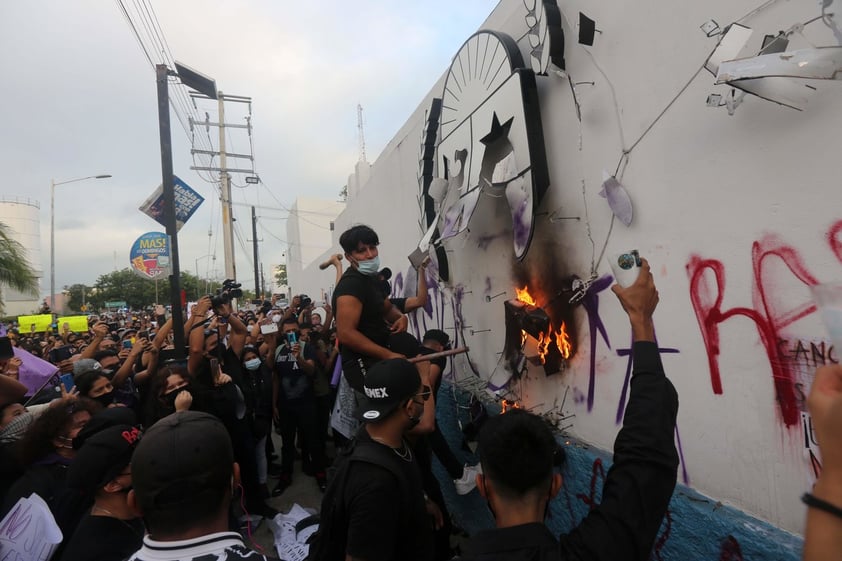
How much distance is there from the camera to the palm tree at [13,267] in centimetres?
1573

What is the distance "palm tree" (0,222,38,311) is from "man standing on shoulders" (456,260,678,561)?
2027cm

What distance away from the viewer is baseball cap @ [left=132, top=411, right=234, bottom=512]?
1.27 meters

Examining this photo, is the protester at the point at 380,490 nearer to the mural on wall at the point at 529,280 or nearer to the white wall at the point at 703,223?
the mural on wall at the point at 529,280

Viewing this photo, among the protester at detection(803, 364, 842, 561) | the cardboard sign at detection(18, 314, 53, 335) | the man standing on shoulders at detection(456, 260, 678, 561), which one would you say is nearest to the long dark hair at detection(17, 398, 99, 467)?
the man standing on shoulders at detection(456, 260, 678, 561)

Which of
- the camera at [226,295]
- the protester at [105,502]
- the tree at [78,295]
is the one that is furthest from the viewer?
the tree at [78,295]

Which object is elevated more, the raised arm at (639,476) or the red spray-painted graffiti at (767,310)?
the red spray-painted graffiti at (767,310)

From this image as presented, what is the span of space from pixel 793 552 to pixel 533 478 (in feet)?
3.76

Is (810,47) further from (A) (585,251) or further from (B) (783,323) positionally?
(A) (585,251)

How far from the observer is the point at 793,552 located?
1632 mm

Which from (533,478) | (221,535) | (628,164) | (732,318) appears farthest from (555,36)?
(221,535)

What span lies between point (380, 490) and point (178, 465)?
30.5 inches

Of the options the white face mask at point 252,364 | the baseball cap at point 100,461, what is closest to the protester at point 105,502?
the baseball cap at point 100,461

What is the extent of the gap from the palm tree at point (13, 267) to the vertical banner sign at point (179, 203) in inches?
542

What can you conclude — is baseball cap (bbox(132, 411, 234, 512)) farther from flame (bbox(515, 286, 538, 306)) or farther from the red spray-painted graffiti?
flame (bbox(515, 286, 538, 306))
